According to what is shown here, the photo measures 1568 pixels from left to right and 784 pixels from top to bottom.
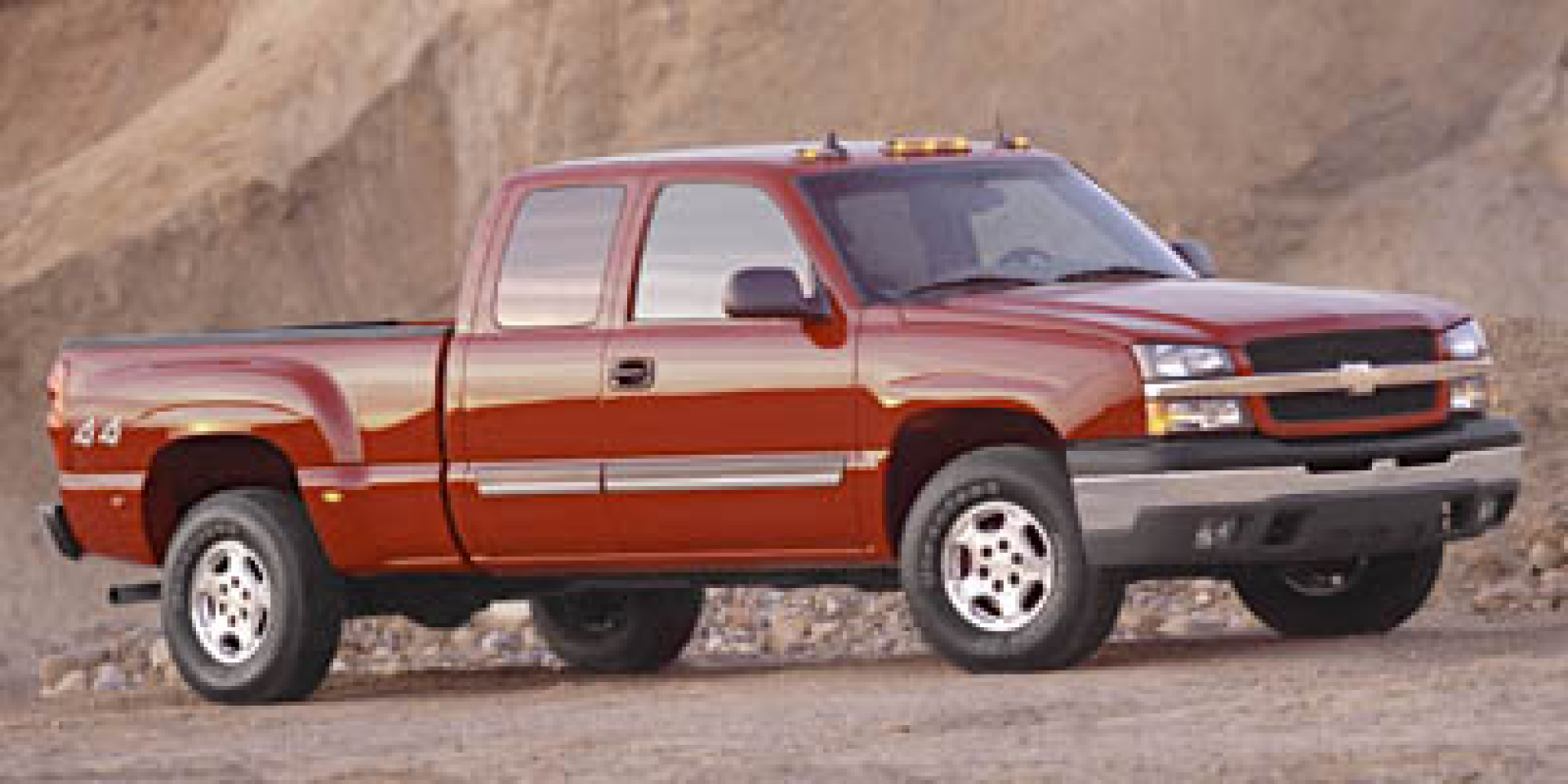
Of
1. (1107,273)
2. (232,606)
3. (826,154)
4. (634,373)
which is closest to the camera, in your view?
(634,373)

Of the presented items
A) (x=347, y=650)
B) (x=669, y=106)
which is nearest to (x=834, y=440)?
(x=347, y=650)

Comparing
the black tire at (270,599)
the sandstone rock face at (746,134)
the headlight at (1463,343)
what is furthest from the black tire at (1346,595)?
the sandstone rock face at (746,134)

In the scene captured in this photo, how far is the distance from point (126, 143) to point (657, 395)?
19.5m

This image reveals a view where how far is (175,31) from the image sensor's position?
35.0m

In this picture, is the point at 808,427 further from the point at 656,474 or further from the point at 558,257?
the point at 558,257

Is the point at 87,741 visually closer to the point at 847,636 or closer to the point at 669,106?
the point at 847,636

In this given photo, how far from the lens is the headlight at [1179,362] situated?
11.3 m

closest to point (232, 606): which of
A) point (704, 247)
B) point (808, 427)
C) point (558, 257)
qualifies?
point (558, 257)

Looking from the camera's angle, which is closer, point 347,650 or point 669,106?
point 347,650

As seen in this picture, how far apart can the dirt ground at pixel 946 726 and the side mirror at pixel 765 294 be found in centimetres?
124

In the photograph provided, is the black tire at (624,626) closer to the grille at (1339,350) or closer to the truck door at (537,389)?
the truck door at (537,389)

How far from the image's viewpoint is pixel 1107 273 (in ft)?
40.8

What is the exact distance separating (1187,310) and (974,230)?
3.91 feet

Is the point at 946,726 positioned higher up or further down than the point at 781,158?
further down
